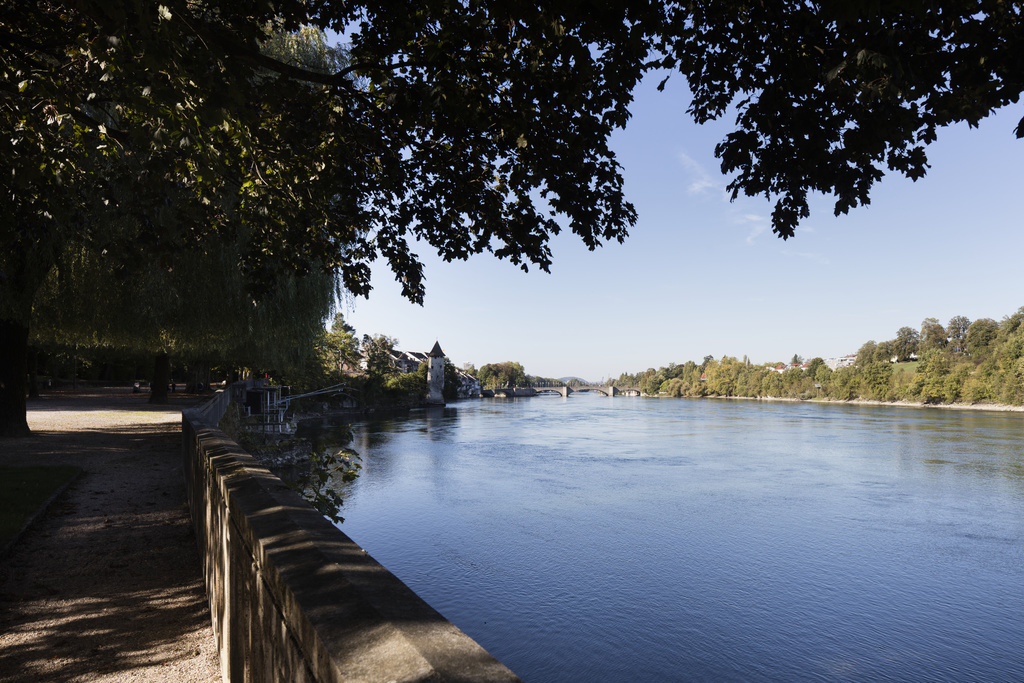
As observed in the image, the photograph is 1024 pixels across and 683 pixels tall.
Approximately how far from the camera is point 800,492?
90.0ft

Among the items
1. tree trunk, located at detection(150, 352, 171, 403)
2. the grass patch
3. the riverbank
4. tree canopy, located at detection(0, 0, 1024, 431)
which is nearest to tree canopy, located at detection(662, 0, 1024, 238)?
tree canopy, located at detection(0, 0, 1024, 431)

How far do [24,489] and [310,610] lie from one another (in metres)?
10.0

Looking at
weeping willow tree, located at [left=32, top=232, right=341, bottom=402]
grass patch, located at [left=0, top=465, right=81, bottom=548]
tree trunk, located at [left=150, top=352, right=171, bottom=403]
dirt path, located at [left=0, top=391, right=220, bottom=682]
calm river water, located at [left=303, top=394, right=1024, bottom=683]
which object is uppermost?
weeping willow tree, located at [left=32, top=232, right=341, bottom=402]

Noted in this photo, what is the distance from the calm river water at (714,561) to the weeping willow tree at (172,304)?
22.8 ft

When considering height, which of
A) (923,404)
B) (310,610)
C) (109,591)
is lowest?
(923,404)

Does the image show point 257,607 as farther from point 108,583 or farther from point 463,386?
point 463,386

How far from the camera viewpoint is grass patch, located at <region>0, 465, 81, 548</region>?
7949mm

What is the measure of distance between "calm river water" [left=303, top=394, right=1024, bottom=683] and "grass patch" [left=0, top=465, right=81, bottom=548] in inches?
301

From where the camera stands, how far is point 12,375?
1566 cm

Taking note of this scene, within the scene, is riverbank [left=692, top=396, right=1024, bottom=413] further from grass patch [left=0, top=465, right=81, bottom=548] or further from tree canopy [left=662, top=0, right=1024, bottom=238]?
grass patch [left=0, top=465, right=81, bottom=548]

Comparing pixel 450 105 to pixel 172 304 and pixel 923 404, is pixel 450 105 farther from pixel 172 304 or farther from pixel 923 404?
pixel 923 404

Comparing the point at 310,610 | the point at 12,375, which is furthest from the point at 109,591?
the point at 12,375

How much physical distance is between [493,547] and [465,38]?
50.1 ft

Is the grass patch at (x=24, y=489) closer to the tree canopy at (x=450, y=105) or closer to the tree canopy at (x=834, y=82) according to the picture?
the tree canopy at (x=450, y=105)
